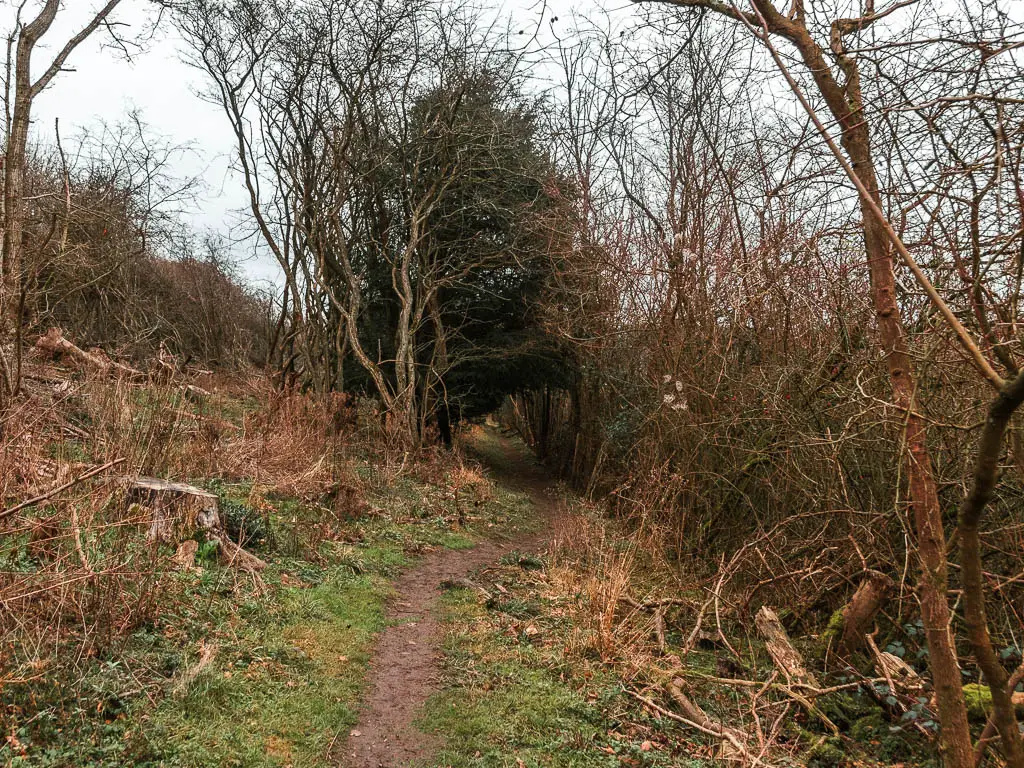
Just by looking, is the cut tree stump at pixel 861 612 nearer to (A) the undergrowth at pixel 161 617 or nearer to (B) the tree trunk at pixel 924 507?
(B) the tree trunk at pixel 924 507

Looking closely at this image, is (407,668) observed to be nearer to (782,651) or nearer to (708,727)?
(708,727)

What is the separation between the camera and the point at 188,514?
615cm

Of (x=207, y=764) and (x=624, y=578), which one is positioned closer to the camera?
(x=207, y=764)

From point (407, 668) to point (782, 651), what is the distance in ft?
10.4

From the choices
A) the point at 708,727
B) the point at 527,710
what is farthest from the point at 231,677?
the point at 708,727

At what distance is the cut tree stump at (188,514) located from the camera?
19.8ft

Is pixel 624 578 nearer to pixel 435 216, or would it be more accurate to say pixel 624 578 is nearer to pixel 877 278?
pixel 877 278

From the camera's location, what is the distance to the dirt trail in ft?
13.9

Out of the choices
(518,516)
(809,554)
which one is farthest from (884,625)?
(518,516)

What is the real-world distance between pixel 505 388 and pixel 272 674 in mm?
14117

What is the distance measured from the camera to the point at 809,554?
650cm

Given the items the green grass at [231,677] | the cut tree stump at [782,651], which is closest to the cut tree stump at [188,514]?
the green grass at [231,677]

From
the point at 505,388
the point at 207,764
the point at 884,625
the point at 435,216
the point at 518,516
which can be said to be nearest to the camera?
the point at 207,764

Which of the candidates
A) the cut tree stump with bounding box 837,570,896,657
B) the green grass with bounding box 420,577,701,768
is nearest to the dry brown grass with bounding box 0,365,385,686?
the green grass with bounding box 420,577,701,768
